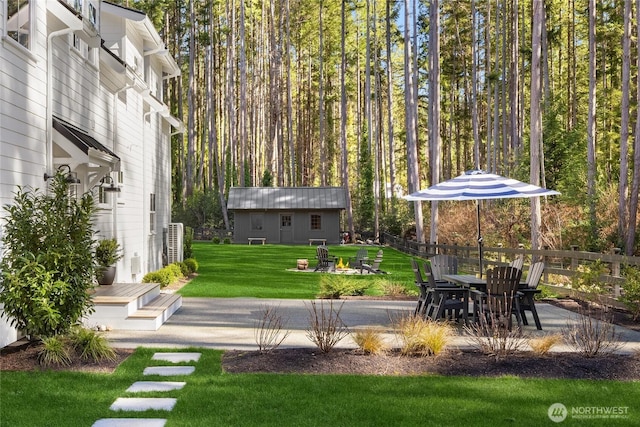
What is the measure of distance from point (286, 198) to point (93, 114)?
27.9 m

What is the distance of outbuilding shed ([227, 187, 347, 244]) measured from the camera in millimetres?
39938

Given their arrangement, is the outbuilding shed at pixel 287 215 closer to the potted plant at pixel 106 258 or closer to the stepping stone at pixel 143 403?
the potted plant at pixel 106 258

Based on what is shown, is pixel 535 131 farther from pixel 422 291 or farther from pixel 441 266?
pixel 422 291

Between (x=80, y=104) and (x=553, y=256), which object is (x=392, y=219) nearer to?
(x=553, y=256)

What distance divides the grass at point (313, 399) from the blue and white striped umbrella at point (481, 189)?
468 cm

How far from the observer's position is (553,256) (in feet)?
48.5

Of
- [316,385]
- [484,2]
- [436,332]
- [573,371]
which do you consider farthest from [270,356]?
[484,2]

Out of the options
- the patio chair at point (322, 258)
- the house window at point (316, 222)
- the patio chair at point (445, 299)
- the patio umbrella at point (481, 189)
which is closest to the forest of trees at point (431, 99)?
the house window at point (316, 222)

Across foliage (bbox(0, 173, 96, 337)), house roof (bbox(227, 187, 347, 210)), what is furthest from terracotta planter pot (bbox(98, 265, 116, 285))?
house roof (bbox(227, 187, 347, 210))

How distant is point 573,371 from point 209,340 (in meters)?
4.61

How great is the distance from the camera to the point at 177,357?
7410 millimetres

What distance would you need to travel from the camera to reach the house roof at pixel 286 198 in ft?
130

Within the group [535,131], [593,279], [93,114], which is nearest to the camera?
[93,114]

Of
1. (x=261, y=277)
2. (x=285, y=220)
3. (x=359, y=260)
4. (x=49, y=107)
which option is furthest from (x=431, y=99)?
(x=49, y=107)
